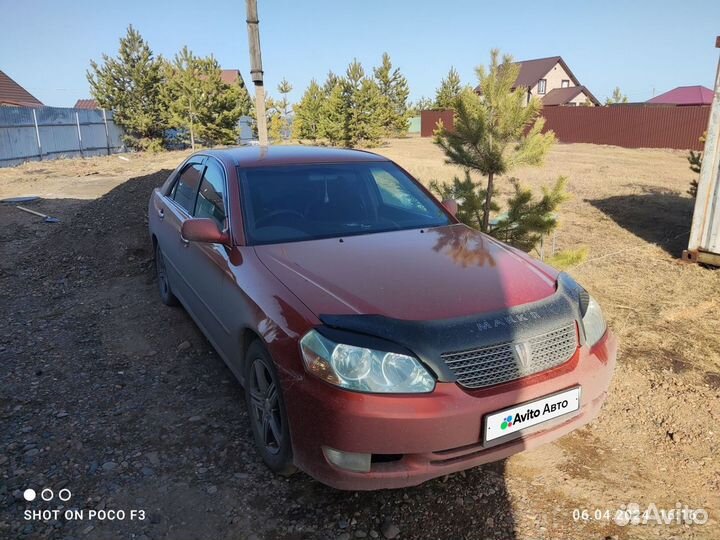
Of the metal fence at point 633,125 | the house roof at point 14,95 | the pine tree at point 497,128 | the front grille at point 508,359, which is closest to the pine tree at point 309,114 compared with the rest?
the metal fence at point 633,125

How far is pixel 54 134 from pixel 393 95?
29.5 meters

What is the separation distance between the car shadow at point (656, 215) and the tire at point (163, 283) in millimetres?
6188

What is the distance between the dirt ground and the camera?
93.7 inches

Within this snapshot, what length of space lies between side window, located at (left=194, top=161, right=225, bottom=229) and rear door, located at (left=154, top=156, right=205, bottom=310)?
0.51ft

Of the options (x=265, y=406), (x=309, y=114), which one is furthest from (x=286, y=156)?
(x=309, y=114)

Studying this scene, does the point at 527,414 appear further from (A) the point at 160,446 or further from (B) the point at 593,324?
(A) the point at 160,446

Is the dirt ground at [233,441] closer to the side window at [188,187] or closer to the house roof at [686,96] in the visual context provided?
the side window at [188,187]

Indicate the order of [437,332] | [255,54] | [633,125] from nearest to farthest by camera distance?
[437,332], [255,54], [633,125]

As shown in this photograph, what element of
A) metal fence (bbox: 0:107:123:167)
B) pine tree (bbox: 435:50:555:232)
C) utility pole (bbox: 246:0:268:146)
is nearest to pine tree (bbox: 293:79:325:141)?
metal fence (bbox: 0:107:123:167)

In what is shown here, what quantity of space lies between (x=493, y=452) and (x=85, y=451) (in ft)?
7.12

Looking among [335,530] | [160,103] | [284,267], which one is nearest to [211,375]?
[284,267]

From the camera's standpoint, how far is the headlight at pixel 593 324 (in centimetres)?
256

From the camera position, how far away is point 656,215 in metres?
9.58

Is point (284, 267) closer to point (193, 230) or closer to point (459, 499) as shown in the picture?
point (193, 230)
